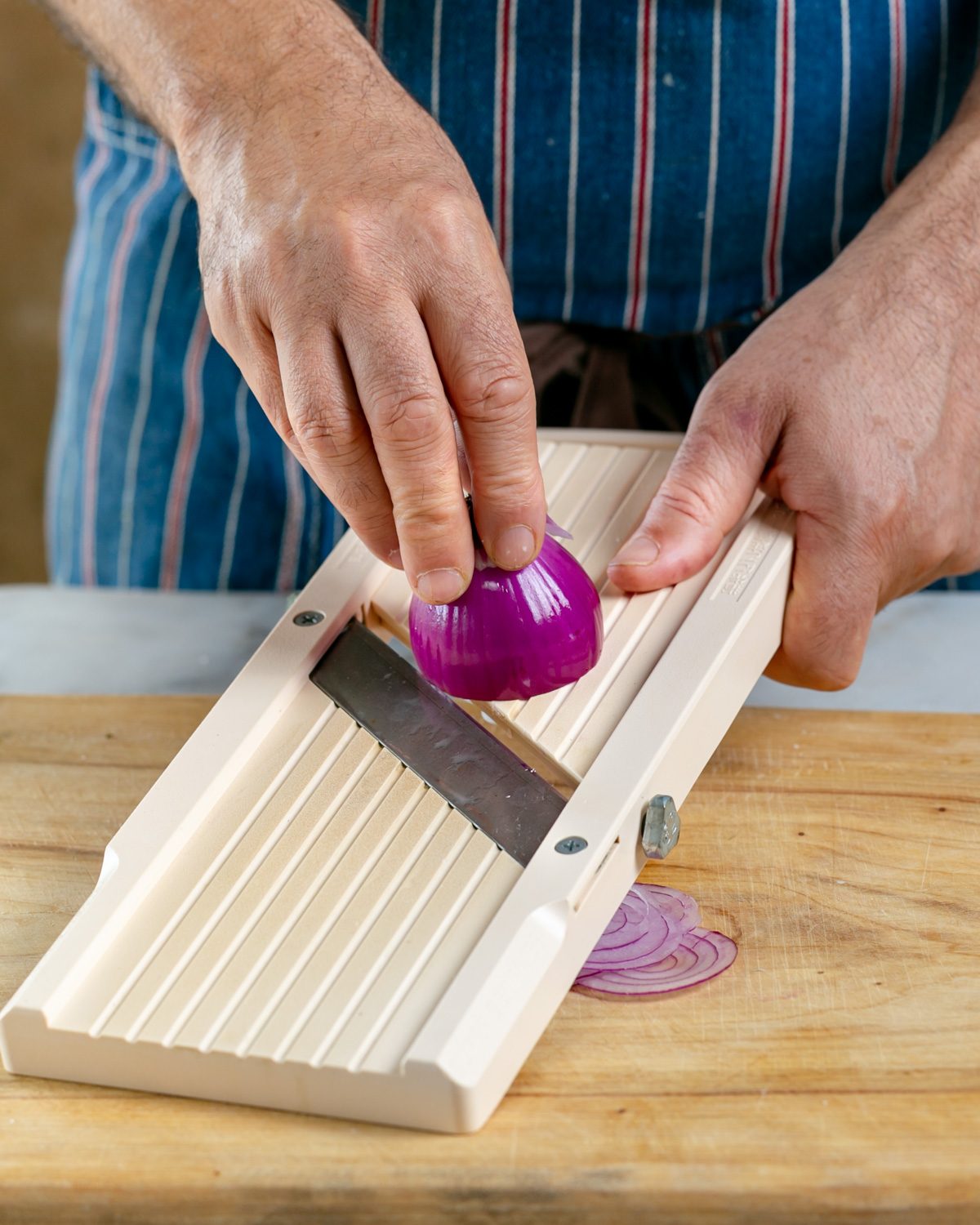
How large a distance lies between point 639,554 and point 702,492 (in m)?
0.07

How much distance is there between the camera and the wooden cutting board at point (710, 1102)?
741mm

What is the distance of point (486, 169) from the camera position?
4.33ft

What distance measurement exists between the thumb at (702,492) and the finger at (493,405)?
0.14 meters

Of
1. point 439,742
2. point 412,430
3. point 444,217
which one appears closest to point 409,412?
point 412,430

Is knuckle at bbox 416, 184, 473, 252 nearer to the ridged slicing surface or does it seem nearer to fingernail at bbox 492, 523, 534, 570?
fingernail at bbox 492, 523, 534, 570

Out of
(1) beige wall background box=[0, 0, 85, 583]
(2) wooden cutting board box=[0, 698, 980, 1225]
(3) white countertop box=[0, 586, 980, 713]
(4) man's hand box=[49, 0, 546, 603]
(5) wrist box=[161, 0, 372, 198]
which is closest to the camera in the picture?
(2) wooden cutting board box=[0, 698, 980, 1225]

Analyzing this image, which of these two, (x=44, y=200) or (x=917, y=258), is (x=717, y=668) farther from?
(x=44, y=200)

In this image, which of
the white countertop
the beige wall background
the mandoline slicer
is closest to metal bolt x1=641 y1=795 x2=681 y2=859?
the mandoline slicer

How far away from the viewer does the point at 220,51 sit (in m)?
1.01

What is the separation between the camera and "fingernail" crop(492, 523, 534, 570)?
88 centimetres

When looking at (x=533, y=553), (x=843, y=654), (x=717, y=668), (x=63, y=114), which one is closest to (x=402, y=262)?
(x=533, y=553)

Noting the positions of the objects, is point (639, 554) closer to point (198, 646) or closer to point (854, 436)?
point (854, 436)

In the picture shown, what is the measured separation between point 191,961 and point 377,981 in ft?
0.37

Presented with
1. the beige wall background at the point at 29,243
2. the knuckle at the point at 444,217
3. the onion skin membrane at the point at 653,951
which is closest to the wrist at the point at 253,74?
the knuckle at the point at 444,217
